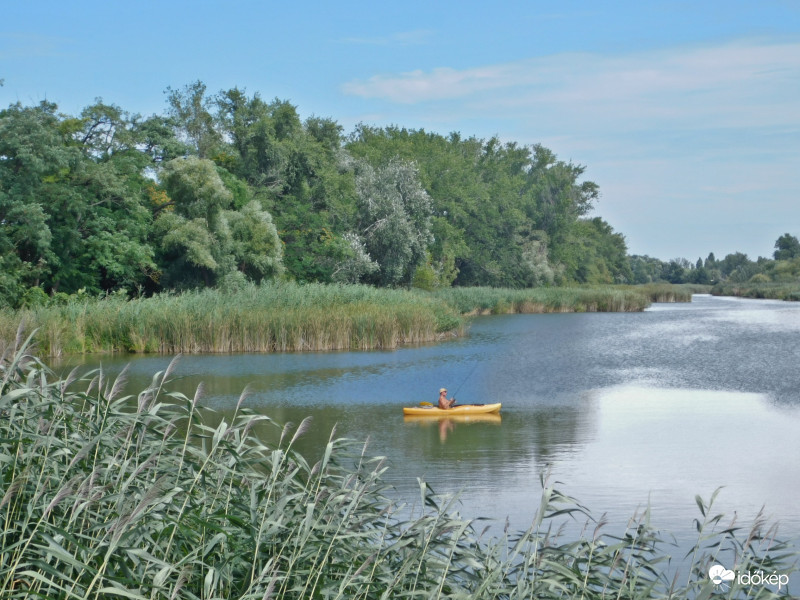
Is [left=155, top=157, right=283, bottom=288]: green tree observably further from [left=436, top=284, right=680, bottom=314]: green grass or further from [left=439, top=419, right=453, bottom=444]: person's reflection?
[left=439, top=419, right=453, bottom=444]: person's reflection

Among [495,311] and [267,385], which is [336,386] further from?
[495,311]

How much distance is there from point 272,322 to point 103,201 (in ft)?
29.7

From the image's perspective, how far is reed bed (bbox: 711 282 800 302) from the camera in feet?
213

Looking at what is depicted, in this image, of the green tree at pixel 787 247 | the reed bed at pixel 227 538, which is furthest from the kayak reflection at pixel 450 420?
the green tree at pixel 787 247

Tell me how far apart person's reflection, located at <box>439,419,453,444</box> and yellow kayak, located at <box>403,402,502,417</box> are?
0.15 m

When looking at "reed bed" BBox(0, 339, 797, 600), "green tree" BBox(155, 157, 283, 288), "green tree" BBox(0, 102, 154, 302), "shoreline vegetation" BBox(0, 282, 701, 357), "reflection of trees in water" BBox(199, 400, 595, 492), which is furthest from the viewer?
"green tree" BBox(155, 157, 283, 288)

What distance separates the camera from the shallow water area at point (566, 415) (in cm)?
812

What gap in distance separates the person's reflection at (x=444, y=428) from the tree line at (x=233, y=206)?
14.0 metres

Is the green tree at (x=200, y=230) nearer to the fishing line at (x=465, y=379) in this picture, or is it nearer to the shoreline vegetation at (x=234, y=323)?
the shoreline vegetation at (x=234, y=323)

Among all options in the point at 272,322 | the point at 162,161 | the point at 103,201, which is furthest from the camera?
the point at 162,161

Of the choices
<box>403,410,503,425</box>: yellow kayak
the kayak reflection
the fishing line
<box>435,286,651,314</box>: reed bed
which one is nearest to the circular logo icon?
the kayak reflection

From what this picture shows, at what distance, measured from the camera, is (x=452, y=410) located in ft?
42.6

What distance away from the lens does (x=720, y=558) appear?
5895 millimetres

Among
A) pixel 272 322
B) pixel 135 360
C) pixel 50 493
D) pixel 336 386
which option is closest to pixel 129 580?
pixel 50 493
